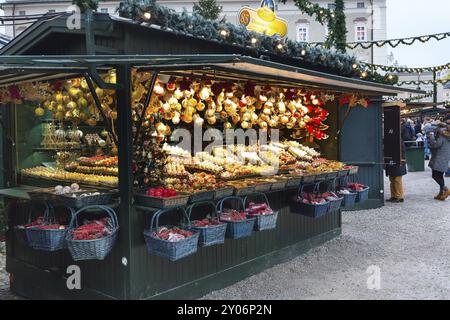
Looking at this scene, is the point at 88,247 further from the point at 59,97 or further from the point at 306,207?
the point at 306,207

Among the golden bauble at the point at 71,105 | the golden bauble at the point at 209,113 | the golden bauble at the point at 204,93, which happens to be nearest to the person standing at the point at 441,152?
the golden bauble at the point at 209,113

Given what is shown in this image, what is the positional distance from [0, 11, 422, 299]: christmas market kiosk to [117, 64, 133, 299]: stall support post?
1 centimetres

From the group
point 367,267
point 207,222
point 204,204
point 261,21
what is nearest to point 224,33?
point 261,21

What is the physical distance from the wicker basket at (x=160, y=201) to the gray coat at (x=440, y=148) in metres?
9.06

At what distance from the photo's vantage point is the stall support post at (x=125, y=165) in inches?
188

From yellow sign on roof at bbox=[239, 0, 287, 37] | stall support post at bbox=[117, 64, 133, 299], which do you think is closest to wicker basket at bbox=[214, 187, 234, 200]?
stall support post at bbox=[117, 64, 133, 299]

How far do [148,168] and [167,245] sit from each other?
1.02 m

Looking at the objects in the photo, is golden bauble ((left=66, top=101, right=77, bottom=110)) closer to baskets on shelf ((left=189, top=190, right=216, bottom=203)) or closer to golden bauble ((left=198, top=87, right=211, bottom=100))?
golden bauble ((left=198, top=87, right=211, bottom=100))

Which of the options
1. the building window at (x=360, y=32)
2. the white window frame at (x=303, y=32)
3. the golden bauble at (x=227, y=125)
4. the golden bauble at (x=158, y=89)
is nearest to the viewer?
the golden bauble at (x=158, y=89)

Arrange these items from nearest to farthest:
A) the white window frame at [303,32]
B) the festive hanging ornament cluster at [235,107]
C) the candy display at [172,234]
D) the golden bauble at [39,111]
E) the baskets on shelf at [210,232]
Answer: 1. the candy display at [172,234]
2. the baskets on shelf at [210,232]
3. the golden bauble at [39,111]
4. the festive hanging ornament cluster at [235,107]
5. the white window frame at [303,32]

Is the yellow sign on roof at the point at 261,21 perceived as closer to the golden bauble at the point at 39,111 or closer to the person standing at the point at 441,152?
the golden bauble at the point at 39,111

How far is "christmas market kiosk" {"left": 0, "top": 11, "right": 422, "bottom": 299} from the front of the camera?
4715mm

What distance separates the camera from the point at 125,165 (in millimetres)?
4812
